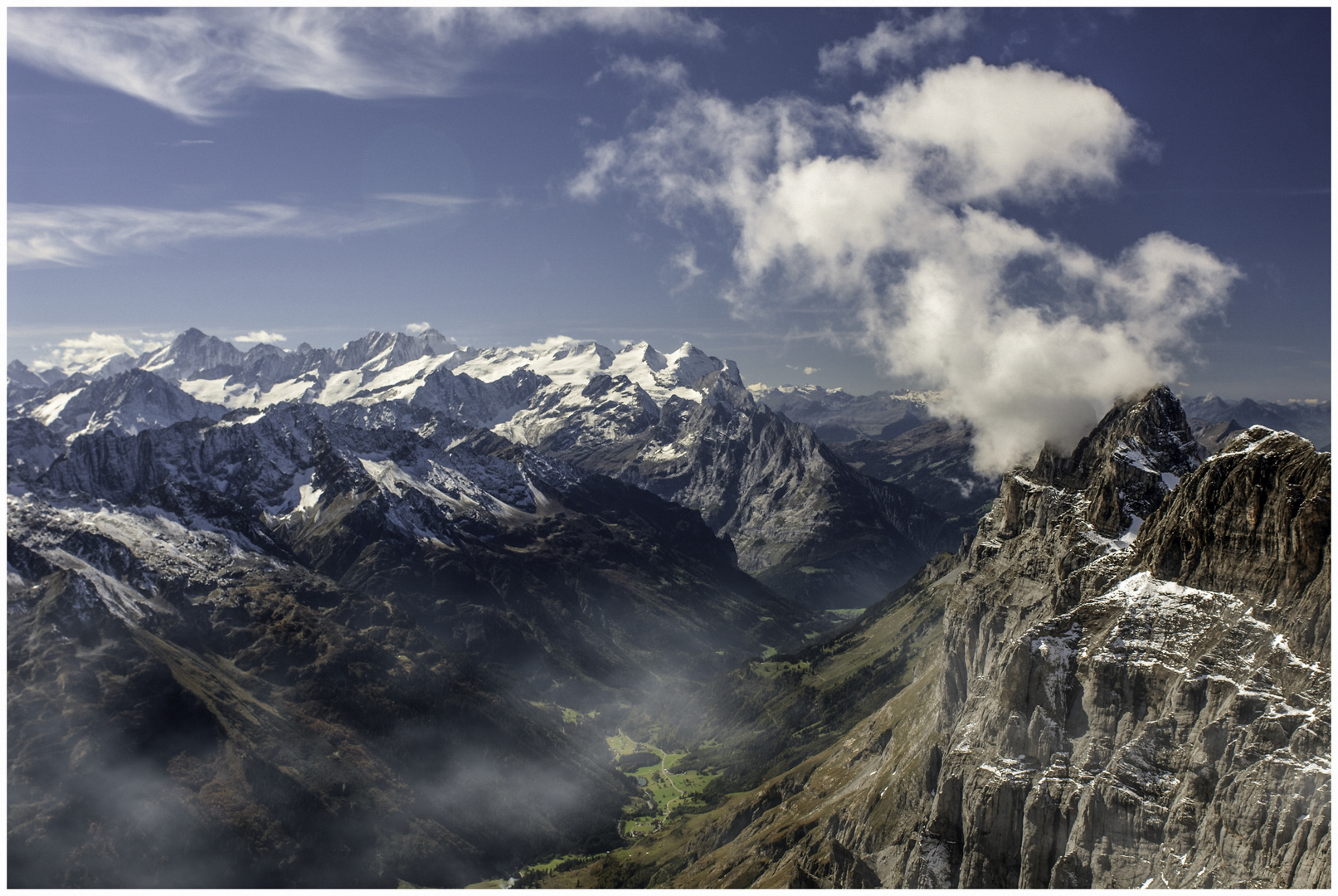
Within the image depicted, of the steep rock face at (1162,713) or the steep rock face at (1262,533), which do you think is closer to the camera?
the steep rock face at (1162,713)

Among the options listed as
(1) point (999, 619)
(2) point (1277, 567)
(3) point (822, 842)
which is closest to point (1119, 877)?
(2) point (1277, 567)

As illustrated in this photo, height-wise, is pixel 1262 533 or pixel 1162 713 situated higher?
pixel 1262 533

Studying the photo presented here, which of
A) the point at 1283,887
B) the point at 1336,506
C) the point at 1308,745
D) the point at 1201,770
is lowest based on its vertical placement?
the point at 1283,887

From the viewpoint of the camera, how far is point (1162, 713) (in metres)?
98.4

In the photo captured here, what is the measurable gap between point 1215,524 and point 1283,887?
148 ft

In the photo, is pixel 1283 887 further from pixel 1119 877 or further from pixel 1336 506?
pixel 1336 506

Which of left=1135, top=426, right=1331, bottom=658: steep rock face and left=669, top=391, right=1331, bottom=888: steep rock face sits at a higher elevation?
left=1135, top=426, right=1331, bottom=658: steep rock face

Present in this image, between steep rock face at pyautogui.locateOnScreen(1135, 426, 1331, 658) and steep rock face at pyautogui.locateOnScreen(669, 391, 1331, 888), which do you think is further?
steep rock face at pyautogui.locateOnScreen(1135, 426, 1331, 658)

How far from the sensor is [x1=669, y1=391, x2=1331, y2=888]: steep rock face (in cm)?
8662

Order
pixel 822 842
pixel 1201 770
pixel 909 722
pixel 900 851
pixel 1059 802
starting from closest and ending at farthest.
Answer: pixel 1201 770
pixel 1059 802
pixel 900 851
pixel 822 842
pixel 909 722

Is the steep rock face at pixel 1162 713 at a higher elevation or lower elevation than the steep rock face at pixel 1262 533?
lower

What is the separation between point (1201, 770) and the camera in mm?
91750

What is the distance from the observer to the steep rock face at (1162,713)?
284ft

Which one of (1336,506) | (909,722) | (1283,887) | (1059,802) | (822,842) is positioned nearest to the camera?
(1336,506)
